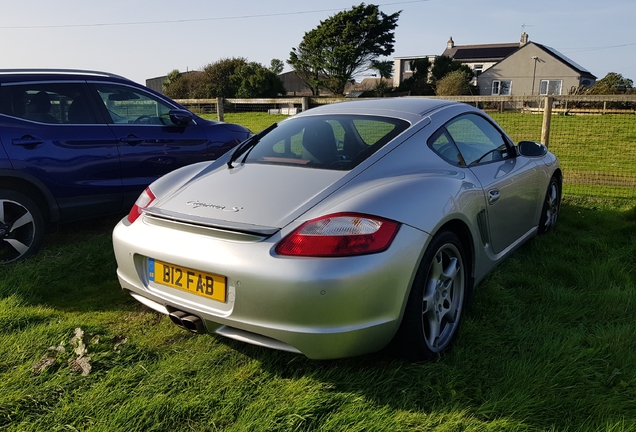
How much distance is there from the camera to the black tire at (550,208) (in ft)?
15.1

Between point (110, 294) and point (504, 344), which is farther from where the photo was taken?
point (110, 294)

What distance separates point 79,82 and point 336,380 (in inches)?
150

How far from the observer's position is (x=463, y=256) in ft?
9.29

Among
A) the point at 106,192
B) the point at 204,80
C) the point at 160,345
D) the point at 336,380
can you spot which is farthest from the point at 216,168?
the point at 204,80

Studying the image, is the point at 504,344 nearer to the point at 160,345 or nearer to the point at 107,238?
the point at 160,345

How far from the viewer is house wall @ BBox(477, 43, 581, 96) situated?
49.8 m

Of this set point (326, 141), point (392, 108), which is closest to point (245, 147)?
point (326, 141)

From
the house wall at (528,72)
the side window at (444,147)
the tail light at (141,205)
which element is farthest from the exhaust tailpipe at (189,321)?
the house wall at (528,72)

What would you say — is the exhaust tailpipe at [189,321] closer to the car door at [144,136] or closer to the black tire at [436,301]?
the black tire at [436,301]

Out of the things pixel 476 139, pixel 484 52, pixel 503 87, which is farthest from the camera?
pixel 484 52

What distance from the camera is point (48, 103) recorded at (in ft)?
14.6

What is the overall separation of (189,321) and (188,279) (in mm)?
201

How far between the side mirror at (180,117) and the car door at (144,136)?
0.07 m

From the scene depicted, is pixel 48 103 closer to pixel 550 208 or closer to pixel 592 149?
pixel 550 208
